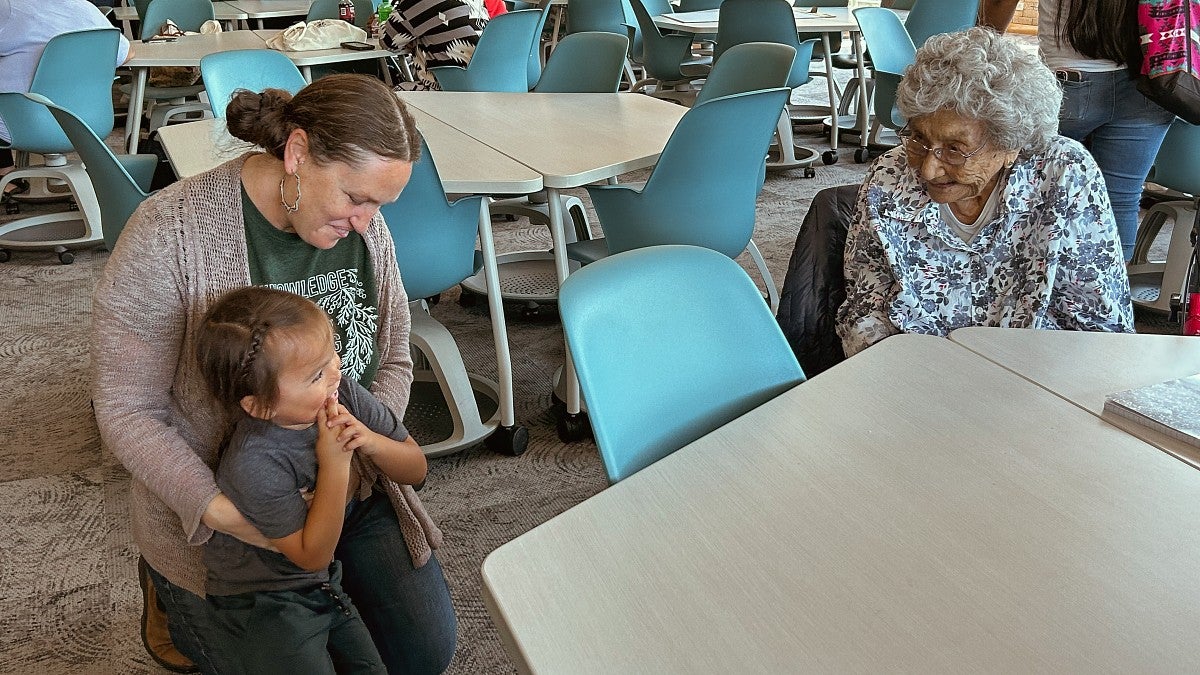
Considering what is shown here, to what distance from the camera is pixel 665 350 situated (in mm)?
1409

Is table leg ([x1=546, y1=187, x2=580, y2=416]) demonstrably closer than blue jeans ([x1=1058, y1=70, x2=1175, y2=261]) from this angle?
Yes

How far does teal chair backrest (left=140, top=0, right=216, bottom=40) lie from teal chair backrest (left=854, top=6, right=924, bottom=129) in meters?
3.68

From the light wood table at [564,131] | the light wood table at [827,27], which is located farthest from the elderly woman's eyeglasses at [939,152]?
the light wood table at [827,27]

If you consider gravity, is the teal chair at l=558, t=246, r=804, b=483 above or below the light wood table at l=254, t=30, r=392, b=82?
above

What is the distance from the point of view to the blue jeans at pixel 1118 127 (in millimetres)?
2814

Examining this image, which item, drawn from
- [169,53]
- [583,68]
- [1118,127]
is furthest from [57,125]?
[1118,127]

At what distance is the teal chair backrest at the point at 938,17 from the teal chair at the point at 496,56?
212 cm

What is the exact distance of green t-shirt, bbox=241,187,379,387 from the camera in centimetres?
151

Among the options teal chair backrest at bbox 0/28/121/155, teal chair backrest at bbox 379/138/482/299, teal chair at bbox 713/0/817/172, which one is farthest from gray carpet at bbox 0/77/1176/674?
teal chair at bbox 713/0/817/172

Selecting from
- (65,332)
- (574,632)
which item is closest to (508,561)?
(574,632)

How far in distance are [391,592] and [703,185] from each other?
4.59ft

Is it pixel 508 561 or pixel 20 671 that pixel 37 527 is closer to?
pixel 20 671

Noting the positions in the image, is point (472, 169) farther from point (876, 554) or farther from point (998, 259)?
point (876, 554)

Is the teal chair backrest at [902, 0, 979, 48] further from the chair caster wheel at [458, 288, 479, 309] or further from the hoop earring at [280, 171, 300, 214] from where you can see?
the hoop earring at [280, 171, 300, 214]
